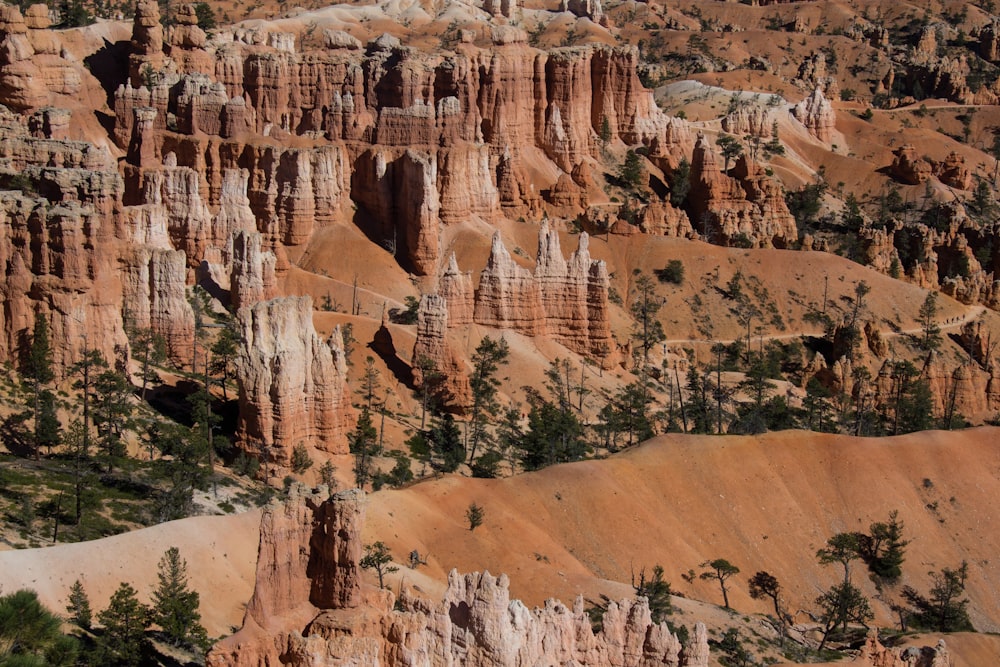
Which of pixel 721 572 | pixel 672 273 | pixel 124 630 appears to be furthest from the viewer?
pixel 672 273

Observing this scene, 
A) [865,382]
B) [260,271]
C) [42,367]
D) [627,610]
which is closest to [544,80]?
[865,382]

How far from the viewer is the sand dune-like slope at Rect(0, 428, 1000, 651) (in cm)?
5691

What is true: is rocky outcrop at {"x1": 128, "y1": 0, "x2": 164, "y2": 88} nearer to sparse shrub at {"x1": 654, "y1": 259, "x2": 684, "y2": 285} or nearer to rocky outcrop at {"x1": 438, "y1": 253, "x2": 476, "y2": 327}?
rocky outcrop at {"x1": 438, "y1": 253, "x2": 476, "y2": 327}

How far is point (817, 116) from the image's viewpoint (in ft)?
559

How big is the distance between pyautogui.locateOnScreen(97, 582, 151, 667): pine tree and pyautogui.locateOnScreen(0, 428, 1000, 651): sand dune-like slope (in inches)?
126

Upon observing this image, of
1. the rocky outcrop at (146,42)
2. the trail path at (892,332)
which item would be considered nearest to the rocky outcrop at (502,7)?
the rocky outcrop at (146,42)

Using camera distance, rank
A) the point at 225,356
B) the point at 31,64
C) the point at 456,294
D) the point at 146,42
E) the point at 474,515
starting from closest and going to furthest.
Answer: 1. the point at 474,515
2. the point at 225,356
3. the point at 456,294
4. the point at 31,64
5. the point at 146,42

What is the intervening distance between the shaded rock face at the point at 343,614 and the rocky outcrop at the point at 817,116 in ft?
415

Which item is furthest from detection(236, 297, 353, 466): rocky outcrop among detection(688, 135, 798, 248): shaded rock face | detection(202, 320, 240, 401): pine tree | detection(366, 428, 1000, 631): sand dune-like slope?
detection(688, 135, 798, 248): shaded rock face

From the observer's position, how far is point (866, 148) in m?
169

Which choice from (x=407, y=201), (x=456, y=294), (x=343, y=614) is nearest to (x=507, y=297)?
(x=456, y=294)

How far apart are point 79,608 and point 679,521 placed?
117 ft

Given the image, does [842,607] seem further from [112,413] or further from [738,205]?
[738,205]

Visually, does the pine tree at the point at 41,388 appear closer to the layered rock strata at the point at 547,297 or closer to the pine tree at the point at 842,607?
the pine tree at the point at 842,607
